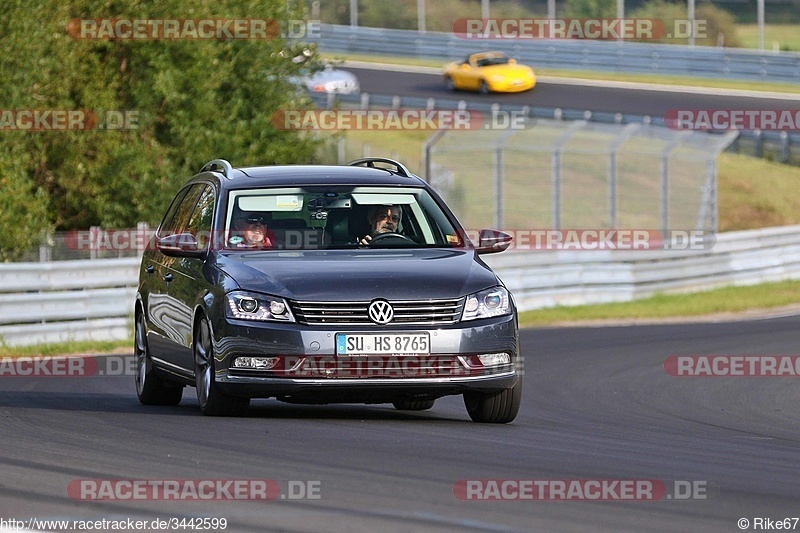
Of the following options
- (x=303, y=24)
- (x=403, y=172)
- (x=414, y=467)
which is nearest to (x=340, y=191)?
(x=403, y=172)

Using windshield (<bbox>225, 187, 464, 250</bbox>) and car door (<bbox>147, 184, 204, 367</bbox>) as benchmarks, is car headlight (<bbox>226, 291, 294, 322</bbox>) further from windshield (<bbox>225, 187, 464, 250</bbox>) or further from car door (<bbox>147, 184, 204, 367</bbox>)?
car door (<bbox>147, 184, 204, 367</bbox>)

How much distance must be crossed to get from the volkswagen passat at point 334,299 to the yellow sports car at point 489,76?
40.3 meters

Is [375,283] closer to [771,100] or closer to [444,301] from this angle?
[444,301]

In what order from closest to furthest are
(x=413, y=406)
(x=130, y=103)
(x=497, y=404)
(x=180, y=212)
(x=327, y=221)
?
(x=497, y=404)
(x=327, y=221)
(x=413, y=406)
(x=180, y=212)
(x=130, y=103)

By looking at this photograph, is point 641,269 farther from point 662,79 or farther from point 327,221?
point 662,79

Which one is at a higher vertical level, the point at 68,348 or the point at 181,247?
the point at 181,247

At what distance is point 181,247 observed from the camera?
10.3 m

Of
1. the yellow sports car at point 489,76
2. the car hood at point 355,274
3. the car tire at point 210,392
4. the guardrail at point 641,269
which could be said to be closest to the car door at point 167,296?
the car tire at point 210,392

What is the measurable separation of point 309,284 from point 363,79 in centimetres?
4634

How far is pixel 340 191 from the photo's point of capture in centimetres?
1063

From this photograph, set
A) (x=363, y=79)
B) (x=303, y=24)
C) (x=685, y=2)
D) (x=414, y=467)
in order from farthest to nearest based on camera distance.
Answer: (x=685, y=2)
(x=363, y=79)
(x=303, y=24)
(x=414, y=467)

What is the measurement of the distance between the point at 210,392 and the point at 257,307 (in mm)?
699

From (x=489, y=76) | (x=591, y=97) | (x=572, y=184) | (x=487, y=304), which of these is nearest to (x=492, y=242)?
(x=487, y=304)

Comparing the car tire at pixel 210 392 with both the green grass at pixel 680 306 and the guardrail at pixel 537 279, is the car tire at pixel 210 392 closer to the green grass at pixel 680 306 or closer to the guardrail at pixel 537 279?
the guardrail at pixel 537 279
